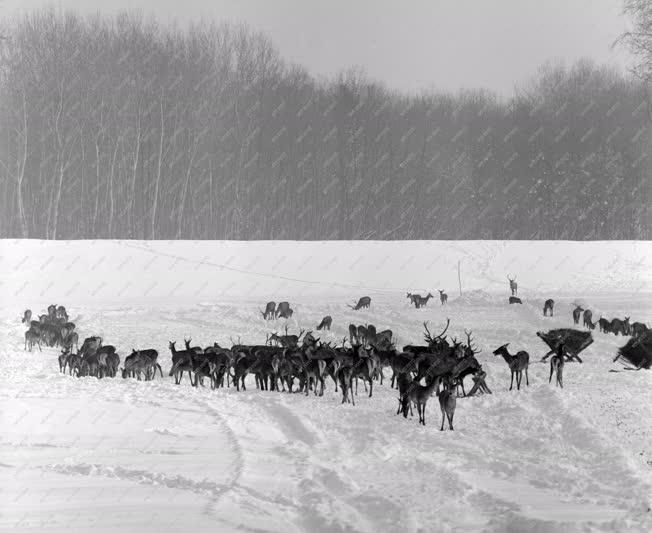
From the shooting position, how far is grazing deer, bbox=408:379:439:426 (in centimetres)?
1091

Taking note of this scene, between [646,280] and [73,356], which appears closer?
[73,356]

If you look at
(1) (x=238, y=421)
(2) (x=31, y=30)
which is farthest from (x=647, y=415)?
(2) (x=31, y=30)

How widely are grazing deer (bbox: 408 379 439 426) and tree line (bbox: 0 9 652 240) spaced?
127 ft

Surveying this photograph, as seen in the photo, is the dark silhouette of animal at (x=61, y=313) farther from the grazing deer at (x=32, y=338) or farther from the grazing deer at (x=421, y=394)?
the grazing deer at (x=421, y=394)

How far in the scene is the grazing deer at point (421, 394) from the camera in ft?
35.8

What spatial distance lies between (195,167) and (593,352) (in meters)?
40.7

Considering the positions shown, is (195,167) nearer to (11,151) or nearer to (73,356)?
(11,151)

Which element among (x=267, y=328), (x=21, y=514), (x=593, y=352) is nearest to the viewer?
(x=21, y=514)

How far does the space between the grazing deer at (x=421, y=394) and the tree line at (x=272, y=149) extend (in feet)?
127

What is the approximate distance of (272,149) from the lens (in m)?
55.9

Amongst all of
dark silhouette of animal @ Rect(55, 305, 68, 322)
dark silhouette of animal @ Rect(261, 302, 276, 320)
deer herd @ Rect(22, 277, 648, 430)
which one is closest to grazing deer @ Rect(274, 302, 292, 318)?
dark silhouette of animal @ Rect(261, 302, 276, 320)

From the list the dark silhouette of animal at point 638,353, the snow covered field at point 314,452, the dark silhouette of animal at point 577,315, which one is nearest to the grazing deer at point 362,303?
the snow covered field at point 314,452

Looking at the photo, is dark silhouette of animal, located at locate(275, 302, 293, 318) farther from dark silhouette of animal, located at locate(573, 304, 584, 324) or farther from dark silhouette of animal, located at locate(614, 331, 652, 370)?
dark silhouette of animal, located at locate(614, 331, 652, 370)

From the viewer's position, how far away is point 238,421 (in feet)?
37.0
